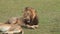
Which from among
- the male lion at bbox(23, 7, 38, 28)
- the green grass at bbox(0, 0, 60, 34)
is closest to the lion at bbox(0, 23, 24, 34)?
the green grass at bbox(0, 0, 60, 34)

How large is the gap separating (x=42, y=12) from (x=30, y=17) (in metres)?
1.56

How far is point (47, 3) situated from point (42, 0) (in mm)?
544

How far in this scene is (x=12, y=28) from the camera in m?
5.38

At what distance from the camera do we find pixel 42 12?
7398 millimetres

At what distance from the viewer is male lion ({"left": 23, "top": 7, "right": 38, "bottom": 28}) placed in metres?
5.83

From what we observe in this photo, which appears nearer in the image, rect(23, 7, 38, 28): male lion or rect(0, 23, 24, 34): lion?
rect(0, 23, 24, 34): lion

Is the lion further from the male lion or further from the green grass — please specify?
the male lion

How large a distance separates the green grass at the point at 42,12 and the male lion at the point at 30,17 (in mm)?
193

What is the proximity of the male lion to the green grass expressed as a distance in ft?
0.63

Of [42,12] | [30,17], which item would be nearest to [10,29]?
[30,17]

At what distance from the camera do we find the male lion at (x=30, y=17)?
A: 5828 millimetres

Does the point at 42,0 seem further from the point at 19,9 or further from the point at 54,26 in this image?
the point at 54,26

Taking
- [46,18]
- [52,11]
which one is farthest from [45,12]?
[46,18]

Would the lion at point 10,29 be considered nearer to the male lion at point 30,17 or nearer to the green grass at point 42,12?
the green grass at point 42,12
